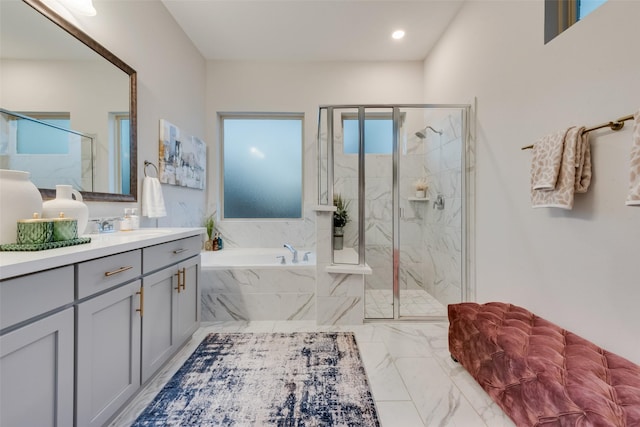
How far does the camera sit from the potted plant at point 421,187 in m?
2.81

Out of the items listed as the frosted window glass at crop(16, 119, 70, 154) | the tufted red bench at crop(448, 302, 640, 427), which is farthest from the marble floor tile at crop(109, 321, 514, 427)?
the frosted window glass at crop(16, 119, 70, 154)

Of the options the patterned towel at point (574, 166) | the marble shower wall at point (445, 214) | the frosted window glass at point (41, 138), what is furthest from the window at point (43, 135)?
the marble shower wall at point (445, 214)

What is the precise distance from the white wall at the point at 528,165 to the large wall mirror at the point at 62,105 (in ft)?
8.84

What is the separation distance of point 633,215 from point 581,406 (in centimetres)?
79

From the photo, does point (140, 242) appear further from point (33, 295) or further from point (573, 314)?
point (573, 314)

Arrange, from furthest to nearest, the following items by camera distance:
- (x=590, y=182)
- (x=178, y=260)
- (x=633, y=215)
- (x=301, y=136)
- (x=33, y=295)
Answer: (x=301, y=136), (x=178, y=260), (x=590, y=182), (x=633, y=215), (x=33, y=295)

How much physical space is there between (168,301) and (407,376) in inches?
59.9

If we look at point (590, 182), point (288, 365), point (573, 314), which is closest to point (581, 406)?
point (573, 314)

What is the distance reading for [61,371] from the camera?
94cm

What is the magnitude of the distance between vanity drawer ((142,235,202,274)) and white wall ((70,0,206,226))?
544 millimetres

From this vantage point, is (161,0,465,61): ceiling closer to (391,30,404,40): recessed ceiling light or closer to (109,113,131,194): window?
(391,30,404,40): recessed ceiling light

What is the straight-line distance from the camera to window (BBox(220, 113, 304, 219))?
11.7 ft

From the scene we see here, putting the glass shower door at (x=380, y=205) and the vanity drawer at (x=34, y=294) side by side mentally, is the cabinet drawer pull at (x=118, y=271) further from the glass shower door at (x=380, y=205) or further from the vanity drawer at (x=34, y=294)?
the glass shower door at (x=380, y=205)

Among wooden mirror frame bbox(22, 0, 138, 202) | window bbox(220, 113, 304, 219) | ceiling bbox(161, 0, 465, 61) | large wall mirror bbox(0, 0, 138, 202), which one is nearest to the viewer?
large wall mirror bbox(0, 0, 138, 202)
